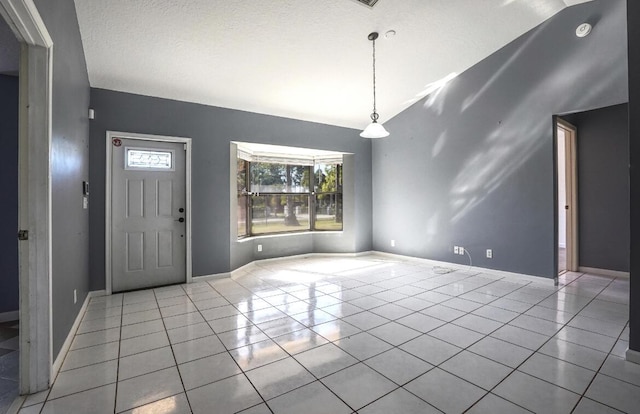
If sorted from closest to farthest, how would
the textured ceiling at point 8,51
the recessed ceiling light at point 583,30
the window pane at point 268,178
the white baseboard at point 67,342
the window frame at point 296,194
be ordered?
the white baseboard at point 67,342 → the textured ceiling at point 8,51 → the recessed ceiling light at point 583,30 → the window frame at point 296,194 → the window pane at point 268,178

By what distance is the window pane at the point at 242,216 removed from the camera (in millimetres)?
5430

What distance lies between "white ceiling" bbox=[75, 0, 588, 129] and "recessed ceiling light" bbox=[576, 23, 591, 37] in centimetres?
34

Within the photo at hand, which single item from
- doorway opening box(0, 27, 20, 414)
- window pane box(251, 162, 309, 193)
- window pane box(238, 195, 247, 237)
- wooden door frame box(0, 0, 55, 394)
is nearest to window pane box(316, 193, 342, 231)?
window pane box(251, 162, 309, 193)

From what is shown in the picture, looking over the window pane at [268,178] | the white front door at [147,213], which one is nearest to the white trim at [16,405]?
the white front door at [147,213]

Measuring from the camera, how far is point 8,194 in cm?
308

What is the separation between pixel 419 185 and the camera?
221 inches

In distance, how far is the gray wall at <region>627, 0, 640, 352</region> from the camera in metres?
2.16

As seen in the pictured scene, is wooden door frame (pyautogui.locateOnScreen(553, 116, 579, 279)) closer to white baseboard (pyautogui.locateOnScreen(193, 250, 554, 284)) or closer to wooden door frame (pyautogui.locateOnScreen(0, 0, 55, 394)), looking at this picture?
white baseboard (pyautogui.locateOnScreen(193, 250, 554, 284))

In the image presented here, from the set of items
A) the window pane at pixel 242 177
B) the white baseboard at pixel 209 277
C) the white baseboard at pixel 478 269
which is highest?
the window pane at pixel 242 177

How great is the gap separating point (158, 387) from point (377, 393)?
54.3 inches

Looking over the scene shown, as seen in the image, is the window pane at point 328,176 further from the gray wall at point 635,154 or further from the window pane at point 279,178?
the gray wall at point 635,154

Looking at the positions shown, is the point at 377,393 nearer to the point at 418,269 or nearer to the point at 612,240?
the point at 418,269

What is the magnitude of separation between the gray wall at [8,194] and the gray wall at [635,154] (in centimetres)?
541

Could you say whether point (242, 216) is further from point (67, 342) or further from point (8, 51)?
point (8, 51)
